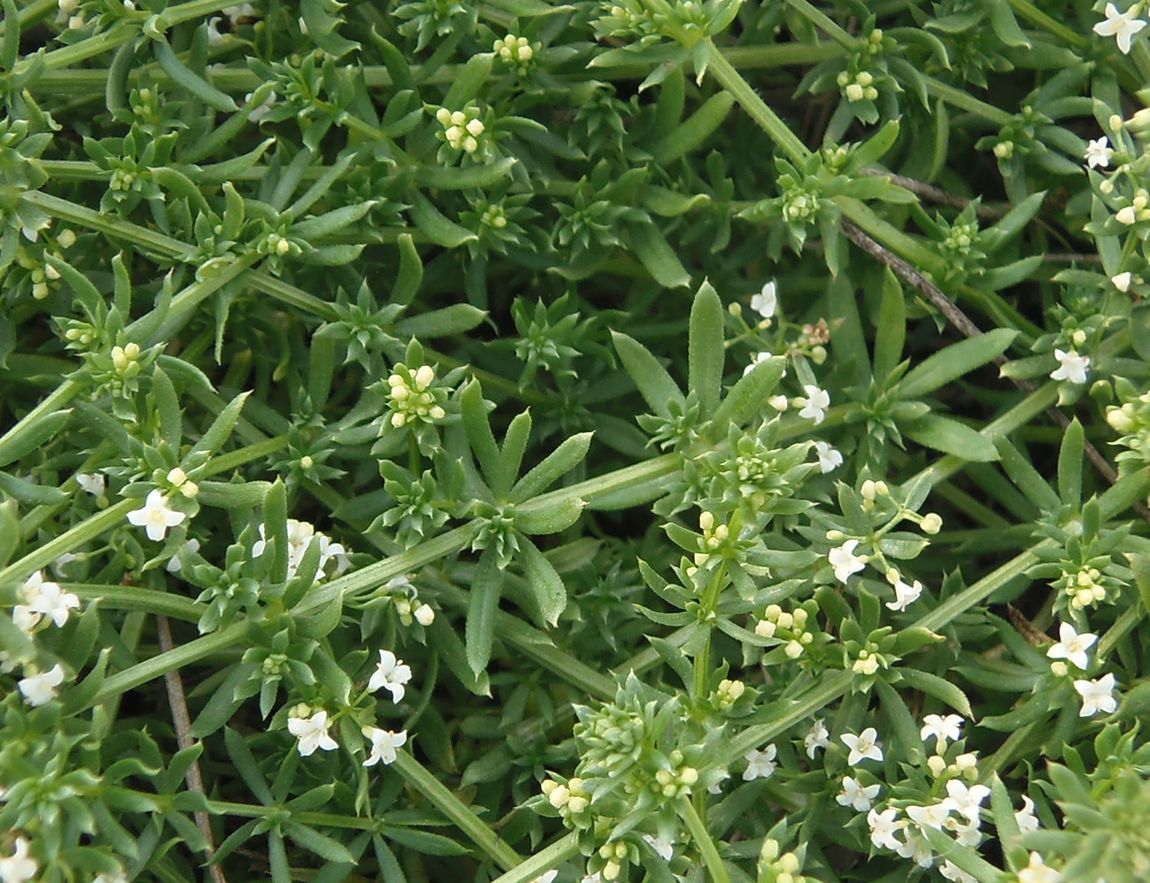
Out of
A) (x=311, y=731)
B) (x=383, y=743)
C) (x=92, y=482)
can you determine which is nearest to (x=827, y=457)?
(x=383, y=743)

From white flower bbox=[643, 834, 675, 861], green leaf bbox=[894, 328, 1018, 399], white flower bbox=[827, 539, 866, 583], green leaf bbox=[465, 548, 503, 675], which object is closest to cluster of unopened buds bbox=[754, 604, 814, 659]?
white flower bbox=[827, 539, 866, 583]

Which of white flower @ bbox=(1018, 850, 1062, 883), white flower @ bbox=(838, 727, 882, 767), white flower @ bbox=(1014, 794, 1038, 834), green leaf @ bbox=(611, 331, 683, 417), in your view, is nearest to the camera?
white flower @ bbox=(1018, 850, 1062, 883)

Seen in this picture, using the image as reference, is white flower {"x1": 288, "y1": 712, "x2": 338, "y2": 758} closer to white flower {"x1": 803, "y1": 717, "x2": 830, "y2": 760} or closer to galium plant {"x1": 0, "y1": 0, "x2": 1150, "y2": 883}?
galium plant {"x1": 0, "y1": 0, "x2": 1150, "y2": 883}

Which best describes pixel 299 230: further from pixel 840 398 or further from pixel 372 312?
pixel 840 398

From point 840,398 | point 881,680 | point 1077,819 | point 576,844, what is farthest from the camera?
point 840,398

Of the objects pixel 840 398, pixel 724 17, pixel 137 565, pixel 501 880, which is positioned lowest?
pixel 501 880

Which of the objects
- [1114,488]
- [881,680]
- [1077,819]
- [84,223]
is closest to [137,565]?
[84,223]
